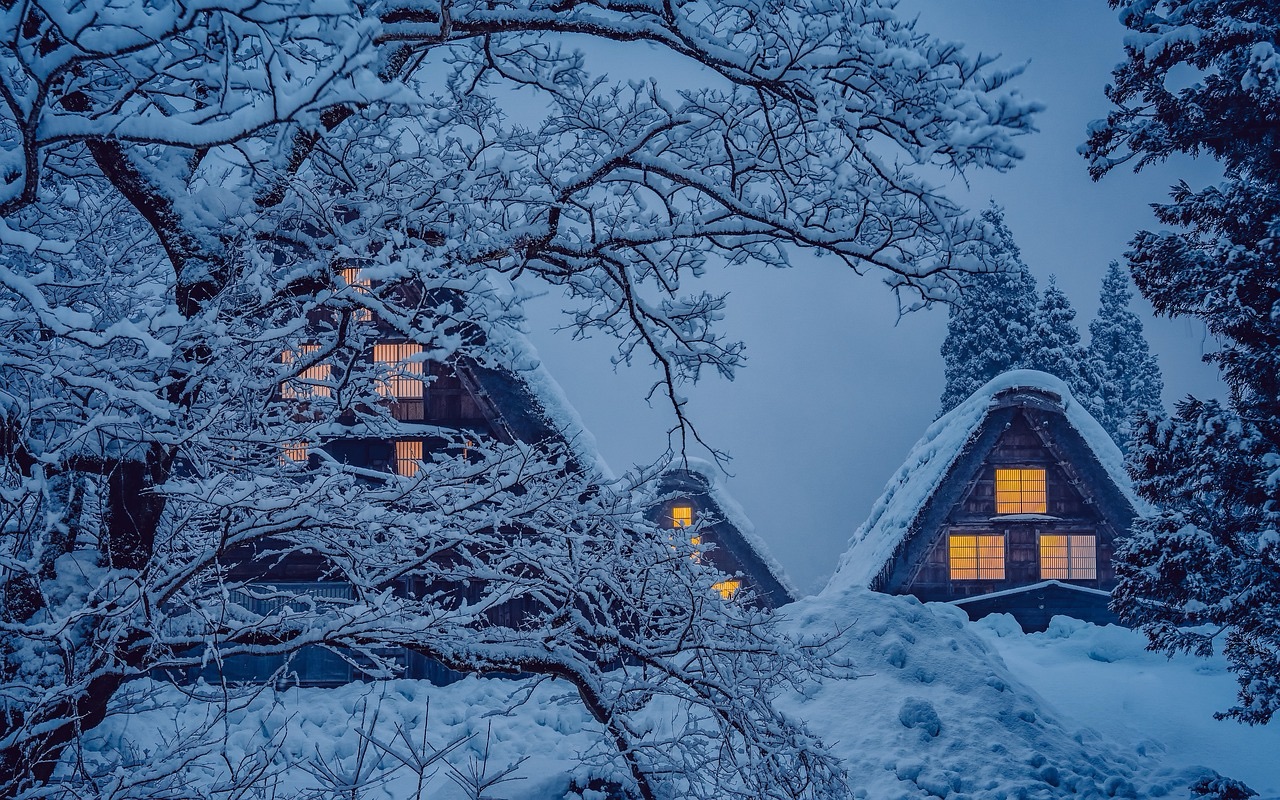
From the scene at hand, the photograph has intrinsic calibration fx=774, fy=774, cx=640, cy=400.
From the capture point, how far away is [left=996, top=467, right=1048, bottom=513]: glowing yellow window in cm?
1420

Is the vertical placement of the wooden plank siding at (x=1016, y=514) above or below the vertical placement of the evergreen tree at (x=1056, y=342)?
below

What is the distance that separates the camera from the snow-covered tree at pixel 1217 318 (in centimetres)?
638

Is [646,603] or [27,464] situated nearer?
[27,464]

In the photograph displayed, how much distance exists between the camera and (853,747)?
22.8ft

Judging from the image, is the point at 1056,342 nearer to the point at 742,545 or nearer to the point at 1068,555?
the point at 1068,555

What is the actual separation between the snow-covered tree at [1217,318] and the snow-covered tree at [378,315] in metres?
3.95

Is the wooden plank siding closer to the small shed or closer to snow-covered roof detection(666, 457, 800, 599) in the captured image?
the small shed

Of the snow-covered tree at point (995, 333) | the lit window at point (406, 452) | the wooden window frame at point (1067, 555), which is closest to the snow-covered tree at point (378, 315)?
the lit window at point (406, 452)

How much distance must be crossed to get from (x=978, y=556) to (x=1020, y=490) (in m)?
1.46

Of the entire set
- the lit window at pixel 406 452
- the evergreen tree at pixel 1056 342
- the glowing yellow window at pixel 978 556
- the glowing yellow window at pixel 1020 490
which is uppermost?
the evergreen tree at pixel 1056 342

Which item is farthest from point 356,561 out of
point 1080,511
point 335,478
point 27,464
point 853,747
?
point 1080,511

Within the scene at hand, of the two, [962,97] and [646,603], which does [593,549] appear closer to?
[646,603]

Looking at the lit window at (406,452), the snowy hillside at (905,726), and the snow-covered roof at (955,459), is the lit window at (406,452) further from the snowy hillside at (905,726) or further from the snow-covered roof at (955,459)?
the snow-covered roof at (955,459)

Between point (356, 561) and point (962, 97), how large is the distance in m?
3.50
